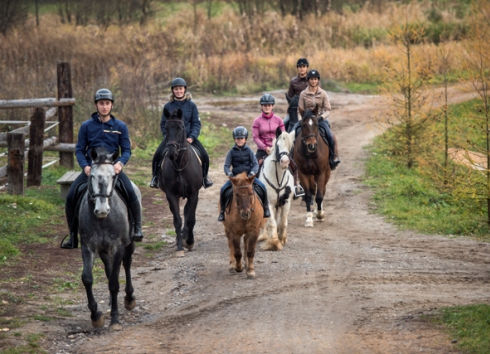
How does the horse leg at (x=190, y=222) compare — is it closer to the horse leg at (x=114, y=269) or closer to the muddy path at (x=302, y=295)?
the muddy path at (x=302, y=295)

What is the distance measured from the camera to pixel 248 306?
9164 millimetres

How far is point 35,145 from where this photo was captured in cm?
1587

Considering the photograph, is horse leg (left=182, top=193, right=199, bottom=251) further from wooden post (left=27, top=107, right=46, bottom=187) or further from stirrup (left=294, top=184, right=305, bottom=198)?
wooden post (left=27, top=107, right=46, bottom=187)

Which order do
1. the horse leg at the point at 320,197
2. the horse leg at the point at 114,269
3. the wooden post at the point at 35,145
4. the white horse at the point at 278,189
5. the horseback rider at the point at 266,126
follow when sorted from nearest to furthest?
1. the horse leg at the point at 114,269
2. the white horse at the point at 278,189
3. the horseback rider at the point at 266,126
4. the horse leg at the point at 320,197
5. the wooden post at the point at 35,145

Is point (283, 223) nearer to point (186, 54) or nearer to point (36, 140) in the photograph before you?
point (36, 140)

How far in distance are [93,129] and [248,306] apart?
306cm

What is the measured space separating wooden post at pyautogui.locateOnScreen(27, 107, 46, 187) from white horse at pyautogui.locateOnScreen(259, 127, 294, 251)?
19.6ft

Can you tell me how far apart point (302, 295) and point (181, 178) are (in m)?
3.77

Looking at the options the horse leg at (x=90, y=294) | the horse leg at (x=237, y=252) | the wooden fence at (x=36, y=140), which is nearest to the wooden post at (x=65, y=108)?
the wooden fence at (x=36, y=140)

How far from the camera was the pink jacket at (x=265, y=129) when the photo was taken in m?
13.2

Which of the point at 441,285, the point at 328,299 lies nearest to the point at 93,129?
the point at 328,299

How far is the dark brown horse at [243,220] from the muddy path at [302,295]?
0.96 feet

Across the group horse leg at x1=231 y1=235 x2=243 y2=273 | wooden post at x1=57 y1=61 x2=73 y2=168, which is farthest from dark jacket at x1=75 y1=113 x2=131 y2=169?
wooden post at x1=57 y1=61 x2=73 y2=168

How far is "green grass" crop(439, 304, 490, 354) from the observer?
7.43 metres
